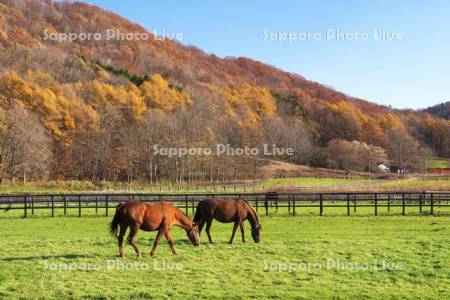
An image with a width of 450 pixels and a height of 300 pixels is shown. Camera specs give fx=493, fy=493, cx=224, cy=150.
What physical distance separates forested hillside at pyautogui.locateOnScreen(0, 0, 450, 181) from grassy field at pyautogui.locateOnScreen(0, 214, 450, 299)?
45978 millimetres

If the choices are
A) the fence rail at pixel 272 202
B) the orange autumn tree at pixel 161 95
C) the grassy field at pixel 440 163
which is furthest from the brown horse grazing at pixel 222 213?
the grassy field at pixel 440 163

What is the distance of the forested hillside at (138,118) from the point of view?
67938mm

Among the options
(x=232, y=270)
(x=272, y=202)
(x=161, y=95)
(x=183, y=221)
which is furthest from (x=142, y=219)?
(x=161, y=95)

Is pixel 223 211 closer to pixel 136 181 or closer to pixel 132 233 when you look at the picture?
pixel 132 233

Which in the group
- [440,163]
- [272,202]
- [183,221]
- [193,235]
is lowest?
[272,202]

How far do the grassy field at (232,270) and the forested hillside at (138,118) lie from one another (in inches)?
1810

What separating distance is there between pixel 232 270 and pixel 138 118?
76957mm

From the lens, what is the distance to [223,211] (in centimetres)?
1373

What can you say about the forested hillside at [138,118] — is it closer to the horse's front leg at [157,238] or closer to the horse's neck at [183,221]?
the horse's neck at [183,221]

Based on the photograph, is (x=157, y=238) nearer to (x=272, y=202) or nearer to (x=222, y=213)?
(x=222, y=213)

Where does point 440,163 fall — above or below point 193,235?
above

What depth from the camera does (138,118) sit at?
279 ft

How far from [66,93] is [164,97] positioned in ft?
71.9

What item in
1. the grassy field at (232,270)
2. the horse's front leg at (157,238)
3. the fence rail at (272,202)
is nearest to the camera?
the grassy field at (232,270)
